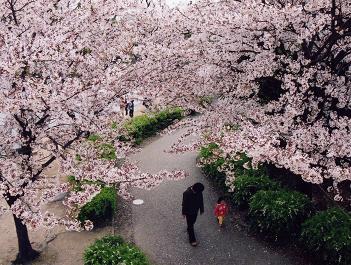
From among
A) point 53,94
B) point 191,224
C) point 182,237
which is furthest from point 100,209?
point 53,94

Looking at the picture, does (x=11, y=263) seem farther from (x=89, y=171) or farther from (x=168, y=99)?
(x=168, y=99)

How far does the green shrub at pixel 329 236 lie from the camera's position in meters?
8.30

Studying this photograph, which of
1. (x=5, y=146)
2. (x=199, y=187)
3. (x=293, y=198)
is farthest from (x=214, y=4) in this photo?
(x=5, y=146)

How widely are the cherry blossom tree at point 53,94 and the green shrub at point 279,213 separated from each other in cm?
237

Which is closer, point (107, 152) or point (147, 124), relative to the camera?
point (107, 152)

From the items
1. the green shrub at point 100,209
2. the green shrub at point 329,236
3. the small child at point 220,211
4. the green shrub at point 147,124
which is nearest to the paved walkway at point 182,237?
the small child at point 220,211

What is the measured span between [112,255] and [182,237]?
2491 millimetres

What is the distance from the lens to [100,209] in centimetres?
1102

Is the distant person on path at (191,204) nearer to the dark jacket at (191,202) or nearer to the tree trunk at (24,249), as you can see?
the dark jacket at (191,202)

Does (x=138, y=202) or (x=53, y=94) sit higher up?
(x=53, y=94)

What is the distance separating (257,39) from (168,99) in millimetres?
3312

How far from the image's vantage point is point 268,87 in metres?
11.2

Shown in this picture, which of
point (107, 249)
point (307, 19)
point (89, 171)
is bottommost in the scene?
point (107, 249)

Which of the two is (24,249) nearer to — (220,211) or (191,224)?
(191,224)
